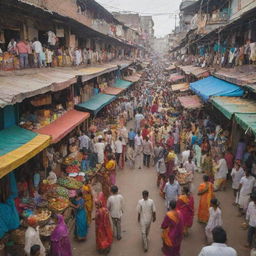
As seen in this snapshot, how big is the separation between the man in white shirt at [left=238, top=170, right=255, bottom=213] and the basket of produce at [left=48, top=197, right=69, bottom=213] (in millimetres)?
5193

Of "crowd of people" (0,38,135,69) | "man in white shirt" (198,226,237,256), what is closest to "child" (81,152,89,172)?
"crowd of people" (0,38,135,69)

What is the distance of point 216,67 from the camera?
59.7ft

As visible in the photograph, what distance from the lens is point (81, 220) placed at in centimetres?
766

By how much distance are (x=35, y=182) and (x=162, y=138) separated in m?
7.21

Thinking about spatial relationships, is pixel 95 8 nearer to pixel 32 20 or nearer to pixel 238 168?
pixel 32 20

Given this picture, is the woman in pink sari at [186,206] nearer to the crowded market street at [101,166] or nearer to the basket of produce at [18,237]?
the crowded market street at [101,166]

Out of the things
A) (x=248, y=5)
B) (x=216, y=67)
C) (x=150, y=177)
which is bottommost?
(x=150, y=177)

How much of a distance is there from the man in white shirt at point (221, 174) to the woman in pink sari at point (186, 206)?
127 inches

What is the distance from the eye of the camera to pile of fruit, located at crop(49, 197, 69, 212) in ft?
27.1

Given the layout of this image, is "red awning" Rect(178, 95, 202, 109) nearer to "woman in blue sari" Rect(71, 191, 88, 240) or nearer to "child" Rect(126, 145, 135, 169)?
"child" Rect(126, 145, 135, 169)

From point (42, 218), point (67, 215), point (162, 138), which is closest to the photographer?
point (42, 218)

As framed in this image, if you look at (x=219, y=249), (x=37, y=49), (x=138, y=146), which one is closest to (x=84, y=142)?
(x=138, y=146)

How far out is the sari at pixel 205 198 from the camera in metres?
7.95

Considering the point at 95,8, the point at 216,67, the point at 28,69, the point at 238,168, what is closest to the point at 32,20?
the point at 28,69
